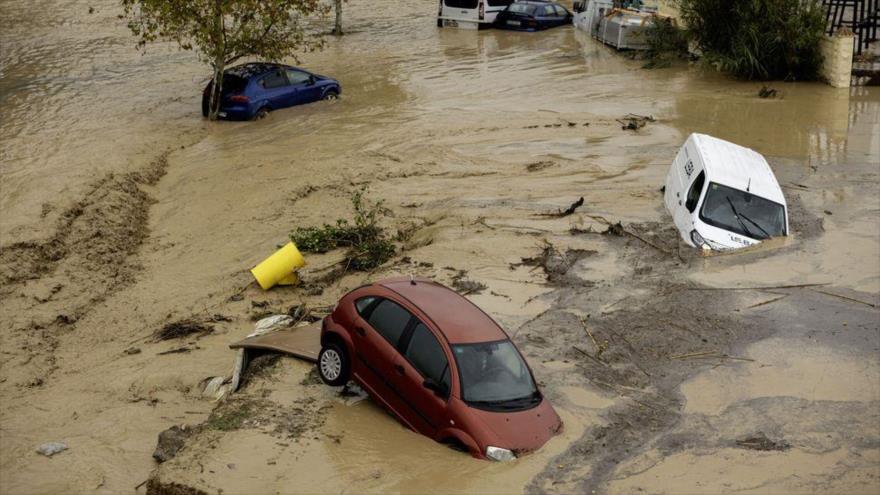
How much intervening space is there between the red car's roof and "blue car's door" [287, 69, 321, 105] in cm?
1517

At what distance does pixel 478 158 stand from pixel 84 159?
317 inches

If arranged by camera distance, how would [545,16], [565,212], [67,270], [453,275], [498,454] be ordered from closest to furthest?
[498,454]
[453,275]
[67,270]
[565,212]
[545,16]

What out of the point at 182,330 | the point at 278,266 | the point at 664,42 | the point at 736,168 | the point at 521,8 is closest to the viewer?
the point at 182,330

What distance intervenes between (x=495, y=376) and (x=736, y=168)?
25.8ft

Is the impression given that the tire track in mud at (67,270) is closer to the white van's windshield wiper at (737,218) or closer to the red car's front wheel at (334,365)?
the red car's front wheel at (334,365)

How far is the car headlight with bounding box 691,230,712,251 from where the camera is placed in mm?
15477

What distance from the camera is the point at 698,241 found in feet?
51.1

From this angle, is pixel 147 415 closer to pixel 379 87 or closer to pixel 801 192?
pixel 801 192

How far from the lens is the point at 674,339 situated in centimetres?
1273

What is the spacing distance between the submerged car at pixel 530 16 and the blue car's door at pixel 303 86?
12622 mm

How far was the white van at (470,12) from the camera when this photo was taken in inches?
1444

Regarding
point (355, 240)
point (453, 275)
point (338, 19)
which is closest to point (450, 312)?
point (453, 275)

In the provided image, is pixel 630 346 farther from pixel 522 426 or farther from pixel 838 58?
pixel 838 58

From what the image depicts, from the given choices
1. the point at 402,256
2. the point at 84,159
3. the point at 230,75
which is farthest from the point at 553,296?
the point at 230,75
